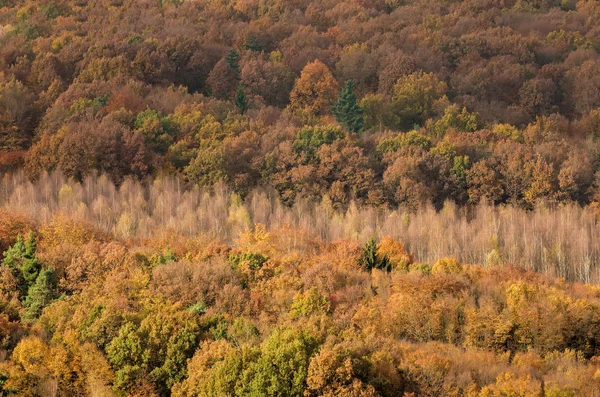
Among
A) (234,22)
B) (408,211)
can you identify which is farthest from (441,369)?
Answer: (234,22)

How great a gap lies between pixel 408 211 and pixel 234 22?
64.3 metres

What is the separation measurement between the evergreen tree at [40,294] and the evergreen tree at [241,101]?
166 feet

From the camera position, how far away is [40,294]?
190ft

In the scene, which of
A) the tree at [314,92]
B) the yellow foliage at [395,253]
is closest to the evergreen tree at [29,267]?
the yellow foliage at [395,253]

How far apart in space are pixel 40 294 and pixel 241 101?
54.2m

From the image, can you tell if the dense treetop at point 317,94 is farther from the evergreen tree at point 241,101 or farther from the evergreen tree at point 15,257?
the evergreen tree at point 15,257

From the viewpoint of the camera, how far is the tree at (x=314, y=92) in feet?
372

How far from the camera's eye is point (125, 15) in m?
140

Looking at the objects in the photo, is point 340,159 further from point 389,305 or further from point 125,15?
point 125,15

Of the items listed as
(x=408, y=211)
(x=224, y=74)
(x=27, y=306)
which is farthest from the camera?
(x=224, y=74)

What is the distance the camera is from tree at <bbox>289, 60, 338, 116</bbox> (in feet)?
372

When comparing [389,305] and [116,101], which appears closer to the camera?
[389,305]

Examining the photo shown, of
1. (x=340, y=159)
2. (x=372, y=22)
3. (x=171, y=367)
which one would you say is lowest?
(x=171, y=367)

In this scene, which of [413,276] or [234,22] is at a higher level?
[234,22]
